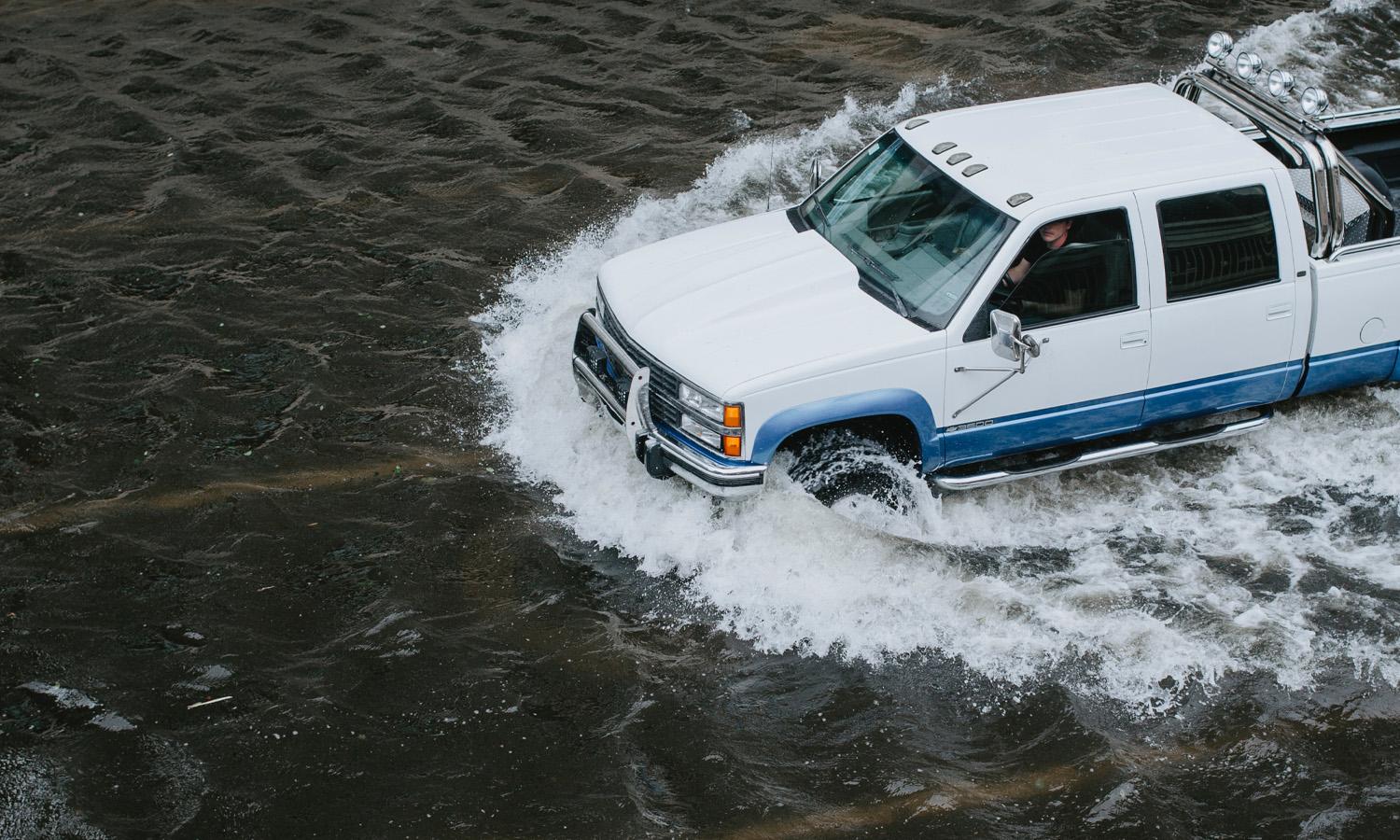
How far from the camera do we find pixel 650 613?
6445 millimetres

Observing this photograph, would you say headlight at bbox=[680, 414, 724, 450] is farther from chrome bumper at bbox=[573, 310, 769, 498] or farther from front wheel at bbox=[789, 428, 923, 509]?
front wheel at bbox=[789, 428, 923, 509]

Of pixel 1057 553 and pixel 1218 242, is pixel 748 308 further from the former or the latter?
pixel 1218 242

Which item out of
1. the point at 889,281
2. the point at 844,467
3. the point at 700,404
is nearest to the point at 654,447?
the point at 700,404

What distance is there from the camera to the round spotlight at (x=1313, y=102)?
23.6 feet

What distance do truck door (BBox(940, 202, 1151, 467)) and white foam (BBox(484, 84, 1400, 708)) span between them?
1.75 ft

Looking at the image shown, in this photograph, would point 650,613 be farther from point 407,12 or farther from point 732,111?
point 407,12

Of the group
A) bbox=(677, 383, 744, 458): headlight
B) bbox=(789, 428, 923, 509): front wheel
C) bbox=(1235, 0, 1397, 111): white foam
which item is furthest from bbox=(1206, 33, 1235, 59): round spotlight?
bbox=(1235, 0, 1397, 111): white foam

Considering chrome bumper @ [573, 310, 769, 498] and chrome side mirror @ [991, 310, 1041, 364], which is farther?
chrome bumper @ [573, 310, 769, 498]

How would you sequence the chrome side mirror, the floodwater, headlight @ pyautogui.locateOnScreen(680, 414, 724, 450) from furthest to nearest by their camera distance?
headlight @ pyautogui.locateOnScreen(680, 414, 724, 450) → the chrome side mirror → the floodwater

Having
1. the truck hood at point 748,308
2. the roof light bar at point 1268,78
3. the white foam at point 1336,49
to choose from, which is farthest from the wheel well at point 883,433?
the white foam at point 1336,49

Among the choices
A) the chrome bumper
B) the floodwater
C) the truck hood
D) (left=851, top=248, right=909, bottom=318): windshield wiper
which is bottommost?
the floodwater

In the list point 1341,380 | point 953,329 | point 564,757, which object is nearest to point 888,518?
point 953,329

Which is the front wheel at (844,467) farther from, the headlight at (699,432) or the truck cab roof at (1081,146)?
the truck cab roof at (1081,146)

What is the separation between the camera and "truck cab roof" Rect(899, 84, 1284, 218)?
662 centimetres
